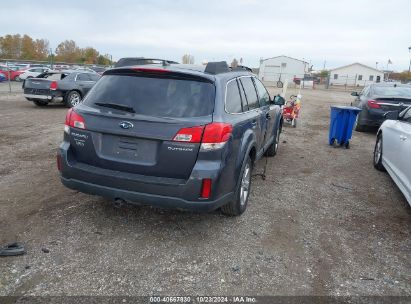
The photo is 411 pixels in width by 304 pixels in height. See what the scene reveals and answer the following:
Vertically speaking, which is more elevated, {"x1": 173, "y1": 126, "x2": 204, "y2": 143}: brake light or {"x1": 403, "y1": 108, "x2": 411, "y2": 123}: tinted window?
{"x1": 403, "y1": 108, "x2": 411, "y2": 123}: tinted window

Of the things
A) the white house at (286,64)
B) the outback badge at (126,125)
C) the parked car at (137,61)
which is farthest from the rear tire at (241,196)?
the white house at (286,64)

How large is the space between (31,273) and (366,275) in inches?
118

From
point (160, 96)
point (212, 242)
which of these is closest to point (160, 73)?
point (160, 96)

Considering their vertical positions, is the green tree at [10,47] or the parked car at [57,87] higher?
the green tree at [10,47]

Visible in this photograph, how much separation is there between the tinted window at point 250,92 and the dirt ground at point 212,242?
1.31 meters

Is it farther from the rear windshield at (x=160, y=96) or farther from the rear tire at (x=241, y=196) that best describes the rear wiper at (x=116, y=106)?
the rear tire at (x=241, y=196)

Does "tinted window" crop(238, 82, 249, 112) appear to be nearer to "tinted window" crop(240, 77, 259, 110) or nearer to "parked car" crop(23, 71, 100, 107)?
"tinted window" crop(240, 77, 259, 110)

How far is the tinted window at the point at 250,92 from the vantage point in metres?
4.76

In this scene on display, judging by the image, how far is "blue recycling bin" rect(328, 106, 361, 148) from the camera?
28.4 feet

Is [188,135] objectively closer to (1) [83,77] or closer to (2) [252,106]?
(2) [252,106]

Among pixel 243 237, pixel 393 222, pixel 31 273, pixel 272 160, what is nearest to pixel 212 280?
pixel 243 237

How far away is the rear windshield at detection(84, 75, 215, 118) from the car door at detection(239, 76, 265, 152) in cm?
100

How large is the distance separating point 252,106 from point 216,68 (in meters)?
0.98

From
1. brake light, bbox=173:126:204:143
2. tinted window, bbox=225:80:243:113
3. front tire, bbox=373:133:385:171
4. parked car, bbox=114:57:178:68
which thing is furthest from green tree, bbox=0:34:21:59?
brake light, bbox=173:126:204:143
